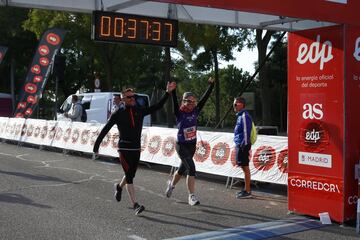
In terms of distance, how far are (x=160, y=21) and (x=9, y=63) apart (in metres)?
40.1

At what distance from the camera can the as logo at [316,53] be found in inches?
287

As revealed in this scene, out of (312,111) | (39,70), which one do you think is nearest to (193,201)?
(312,111)

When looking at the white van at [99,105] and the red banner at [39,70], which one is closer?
the white van at [99,105]

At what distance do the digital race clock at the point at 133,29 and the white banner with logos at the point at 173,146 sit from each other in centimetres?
305

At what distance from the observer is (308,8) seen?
720 centimetres

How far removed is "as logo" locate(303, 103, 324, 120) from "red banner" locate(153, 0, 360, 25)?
1.27 meters

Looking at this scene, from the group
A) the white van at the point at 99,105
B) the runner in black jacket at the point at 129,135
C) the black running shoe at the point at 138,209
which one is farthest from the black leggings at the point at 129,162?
the white van at the point at 99,105

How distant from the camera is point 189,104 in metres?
8.57

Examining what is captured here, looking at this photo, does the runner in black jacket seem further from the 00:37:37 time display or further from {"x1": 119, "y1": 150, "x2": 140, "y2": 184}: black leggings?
the 00:37:37 time display

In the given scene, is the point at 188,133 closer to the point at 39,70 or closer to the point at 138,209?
the point at 138,209

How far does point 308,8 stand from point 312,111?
1.52 m

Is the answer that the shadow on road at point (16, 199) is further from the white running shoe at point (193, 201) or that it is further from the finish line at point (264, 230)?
the finish line at point (264, 230)

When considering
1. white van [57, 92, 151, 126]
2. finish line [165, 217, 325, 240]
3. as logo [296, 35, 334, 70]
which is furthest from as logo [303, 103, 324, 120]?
white van [57, 92, 151, 126]

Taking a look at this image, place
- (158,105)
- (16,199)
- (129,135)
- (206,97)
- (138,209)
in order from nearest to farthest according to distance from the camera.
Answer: (138,209) → (129,135) → (158,105) → (16,199) → (206,97)
